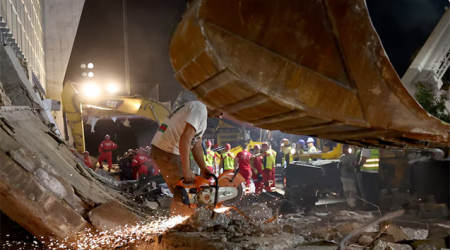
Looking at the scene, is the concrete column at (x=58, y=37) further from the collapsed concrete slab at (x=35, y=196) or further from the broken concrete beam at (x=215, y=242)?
the broken concrete beam at (x=215, y=242)

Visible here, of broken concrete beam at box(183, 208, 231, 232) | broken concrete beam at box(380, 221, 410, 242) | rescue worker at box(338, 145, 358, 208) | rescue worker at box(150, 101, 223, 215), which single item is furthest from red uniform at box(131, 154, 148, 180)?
broken concrete beam at box(380, 221, 410, 242)

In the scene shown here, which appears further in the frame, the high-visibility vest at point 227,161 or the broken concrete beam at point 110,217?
the high-visibility vest at point 227,161

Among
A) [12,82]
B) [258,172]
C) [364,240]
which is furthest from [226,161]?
[364,240]

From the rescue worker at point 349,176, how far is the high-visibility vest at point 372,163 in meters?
0.31

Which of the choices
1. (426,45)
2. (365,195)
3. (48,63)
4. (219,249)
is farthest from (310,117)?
(48,63)

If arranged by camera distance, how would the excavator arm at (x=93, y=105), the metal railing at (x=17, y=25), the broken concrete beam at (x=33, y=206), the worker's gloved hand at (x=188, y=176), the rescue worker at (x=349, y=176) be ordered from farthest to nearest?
the excavator arm at (x=93, y=105), the metal railing at (x=17, y=25), the rescue worker at (x=349, y=176), the worker's gloved hand at (x=188, y=176), the broken concrete beam at (x=33, y=206)

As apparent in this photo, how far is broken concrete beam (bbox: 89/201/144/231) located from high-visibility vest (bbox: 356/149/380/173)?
5846 mm

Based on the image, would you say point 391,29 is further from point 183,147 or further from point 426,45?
point 183,147

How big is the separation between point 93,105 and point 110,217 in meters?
8.94

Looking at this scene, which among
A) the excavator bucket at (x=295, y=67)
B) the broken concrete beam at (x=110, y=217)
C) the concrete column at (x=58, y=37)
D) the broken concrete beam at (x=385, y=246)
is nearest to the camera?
the excavator bucket at (x=295, y=67)

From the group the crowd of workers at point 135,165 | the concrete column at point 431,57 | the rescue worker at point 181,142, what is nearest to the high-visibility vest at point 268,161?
the crowd of workers at point 135,165

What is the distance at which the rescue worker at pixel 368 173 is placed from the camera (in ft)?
25.3

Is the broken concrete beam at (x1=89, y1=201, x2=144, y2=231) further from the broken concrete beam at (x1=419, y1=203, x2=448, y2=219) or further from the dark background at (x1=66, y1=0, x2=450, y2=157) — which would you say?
the dark background at (x1=66, y1=0, x2=450, y2=157)

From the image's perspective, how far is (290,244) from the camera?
9.23 ft
